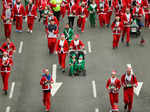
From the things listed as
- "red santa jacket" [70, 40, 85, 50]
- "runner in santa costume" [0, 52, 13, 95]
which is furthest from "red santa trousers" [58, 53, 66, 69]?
"runner in santa costume" [0, 52, 13, 95]

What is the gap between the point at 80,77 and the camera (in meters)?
31.1

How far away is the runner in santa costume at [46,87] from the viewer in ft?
88.9

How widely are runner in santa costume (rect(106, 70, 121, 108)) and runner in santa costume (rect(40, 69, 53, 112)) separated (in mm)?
2564

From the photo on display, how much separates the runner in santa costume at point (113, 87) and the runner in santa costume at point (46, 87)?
256 cm

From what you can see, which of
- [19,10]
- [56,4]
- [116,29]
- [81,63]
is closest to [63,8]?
[56,4]

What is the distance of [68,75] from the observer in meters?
31.5

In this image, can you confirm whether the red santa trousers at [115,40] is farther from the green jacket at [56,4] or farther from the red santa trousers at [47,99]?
the red santa trousers at [47,99]

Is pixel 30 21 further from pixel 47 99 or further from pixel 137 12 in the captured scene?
pixel 47 99

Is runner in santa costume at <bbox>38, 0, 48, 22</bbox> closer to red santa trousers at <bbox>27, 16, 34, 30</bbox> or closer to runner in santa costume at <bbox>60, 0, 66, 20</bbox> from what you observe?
runner in santa costume at <bbox>60, 0, 66, 20</bbox>

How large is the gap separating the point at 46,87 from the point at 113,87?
294 centimetres

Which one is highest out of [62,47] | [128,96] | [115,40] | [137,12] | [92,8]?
[92,8]

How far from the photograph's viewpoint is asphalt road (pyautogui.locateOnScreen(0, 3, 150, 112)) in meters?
28.3

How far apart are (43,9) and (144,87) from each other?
12330 mm

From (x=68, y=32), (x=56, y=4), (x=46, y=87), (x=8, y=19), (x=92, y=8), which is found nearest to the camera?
(x=46, y=87)
